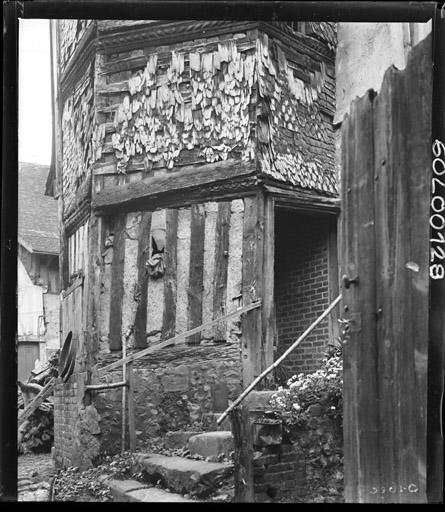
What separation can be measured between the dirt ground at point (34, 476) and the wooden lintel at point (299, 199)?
2717mm

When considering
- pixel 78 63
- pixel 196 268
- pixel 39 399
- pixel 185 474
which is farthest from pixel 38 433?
pixel 78 63

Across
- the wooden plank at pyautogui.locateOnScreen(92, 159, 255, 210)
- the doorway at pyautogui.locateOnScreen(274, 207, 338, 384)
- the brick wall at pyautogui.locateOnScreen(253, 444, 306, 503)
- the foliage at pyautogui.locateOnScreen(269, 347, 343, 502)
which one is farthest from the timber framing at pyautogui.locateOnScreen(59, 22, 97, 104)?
the brick wall at pyautogui.locateOnScreen(253, 444, 306, 503)

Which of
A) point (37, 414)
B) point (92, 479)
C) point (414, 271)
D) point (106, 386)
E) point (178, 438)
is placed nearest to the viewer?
point (414, 271)

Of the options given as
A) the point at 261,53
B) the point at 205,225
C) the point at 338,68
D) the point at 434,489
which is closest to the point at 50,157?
the point at 205,225

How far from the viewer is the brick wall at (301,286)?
5.62m

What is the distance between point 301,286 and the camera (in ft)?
18.7

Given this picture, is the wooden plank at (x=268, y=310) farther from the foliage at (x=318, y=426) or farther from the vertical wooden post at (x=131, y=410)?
Result: the vertical wooden post at (x=131, y=410)

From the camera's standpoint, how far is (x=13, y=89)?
4262 millimetres

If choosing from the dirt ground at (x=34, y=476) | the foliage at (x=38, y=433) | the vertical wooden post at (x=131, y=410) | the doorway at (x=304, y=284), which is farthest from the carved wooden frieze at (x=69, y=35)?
the dirt ground at (x=34, y=476)

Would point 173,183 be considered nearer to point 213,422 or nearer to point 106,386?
point 106,386

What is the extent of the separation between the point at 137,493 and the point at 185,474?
1.19ft

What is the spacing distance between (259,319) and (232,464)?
1340 millimetres

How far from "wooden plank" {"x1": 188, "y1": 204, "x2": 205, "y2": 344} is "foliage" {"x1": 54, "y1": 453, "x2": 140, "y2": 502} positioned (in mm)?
1080

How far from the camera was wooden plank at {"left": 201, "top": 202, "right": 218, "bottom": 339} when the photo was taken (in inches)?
212
